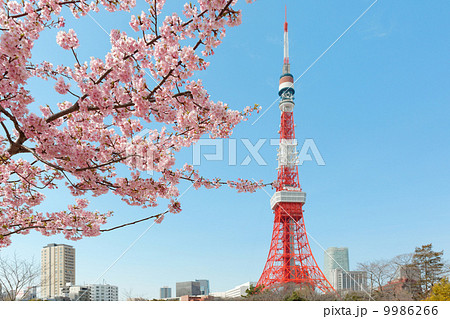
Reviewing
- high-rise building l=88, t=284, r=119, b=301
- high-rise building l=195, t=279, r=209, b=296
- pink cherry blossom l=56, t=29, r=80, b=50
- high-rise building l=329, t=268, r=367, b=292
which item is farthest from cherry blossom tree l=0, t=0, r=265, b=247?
high-rise building l=88, t=284, r=119, b=301

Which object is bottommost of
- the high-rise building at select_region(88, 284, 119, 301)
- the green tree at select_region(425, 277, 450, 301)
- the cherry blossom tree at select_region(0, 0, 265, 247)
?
the high-rise building at select_region(88, 284, 119, 301)

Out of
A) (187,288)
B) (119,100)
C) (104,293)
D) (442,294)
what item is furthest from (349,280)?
(119,100)

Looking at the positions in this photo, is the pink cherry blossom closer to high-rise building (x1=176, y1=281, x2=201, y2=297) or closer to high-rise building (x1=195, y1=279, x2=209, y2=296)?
high-rise building (x1=176, y1=281, x2=201, y2=297)

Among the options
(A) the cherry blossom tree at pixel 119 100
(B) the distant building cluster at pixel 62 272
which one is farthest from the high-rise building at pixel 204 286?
(A) the cherry blossom tree at pixel 119 100

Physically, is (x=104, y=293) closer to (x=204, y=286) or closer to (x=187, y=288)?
(x=187, y=288)
